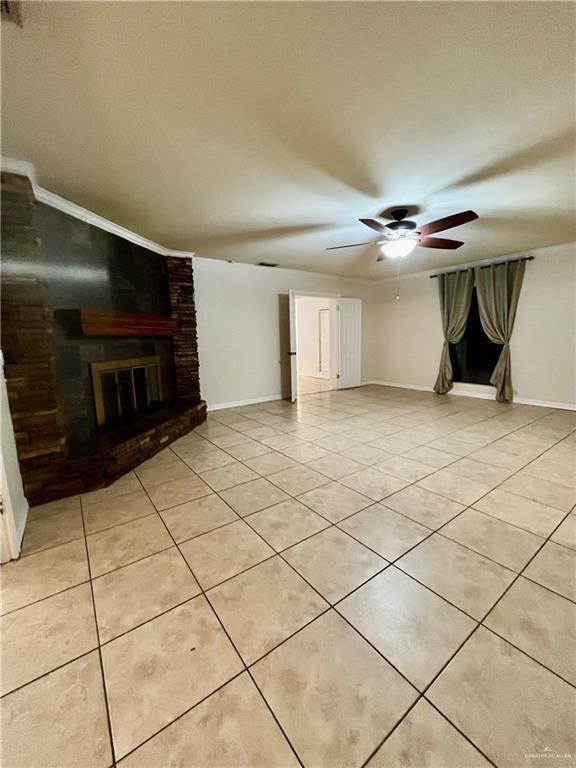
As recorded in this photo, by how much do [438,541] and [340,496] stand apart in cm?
73

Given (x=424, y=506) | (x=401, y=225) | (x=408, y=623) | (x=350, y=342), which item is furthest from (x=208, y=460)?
(x=350, y=342)

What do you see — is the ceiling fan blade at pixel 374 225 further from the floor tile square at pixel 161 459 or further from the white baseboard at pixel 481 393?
the white baseboard at pixel 481 393

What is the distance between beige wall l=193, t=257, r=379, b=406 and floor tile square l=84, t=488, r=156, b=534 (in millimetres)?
2742

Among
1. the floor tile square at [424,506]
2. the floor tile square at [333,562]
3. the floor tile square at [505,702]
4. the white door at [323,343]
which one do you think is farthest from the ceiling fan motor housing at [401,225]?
the white door at [323,343]

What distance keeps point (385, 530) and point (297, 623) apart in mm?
867

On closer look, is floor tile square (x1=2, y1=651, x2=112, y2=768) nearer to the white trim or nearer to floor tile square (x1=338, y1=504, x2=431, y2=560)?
floor tile square (x1=338, y1=504, x2=431, y2=560)

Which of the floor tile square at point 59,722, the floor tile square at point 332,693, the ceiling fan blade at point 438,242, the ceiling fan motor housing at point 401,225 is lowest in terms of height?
the floor tile square at point 59,722

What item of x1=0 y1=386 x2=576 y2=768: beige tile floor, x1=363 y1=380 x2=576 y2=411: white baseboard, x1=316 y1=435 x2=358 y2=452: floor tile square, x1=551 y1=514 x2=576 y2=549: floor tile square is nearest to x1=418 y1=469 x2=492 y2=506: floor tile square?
x1=0 y1=386 x2=576 y2=768: beige tile floor

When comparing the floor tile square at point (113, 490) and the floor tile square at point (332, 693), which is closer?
the floor tile square at point (332, 693)

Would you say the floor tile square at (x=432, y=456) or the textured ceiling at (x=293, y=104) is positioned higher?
the textured ceiling at (x=293, y=104)

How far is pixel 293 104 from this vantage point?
1626 mm

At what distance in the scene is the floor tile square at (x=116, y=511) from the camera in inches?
82.5

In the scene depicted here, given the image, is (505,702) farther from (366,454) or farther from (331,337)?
(331,337)

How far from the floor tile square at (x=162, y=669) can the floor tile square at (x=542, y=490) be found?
7.69 ft
